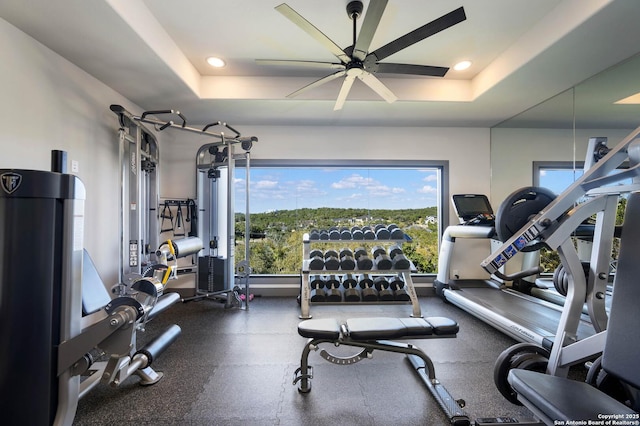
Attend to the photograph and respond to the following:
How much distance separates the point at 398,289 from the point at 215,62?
→ 3512 millimetres

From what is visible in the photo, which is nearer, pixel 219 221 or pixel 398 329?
pixel 398 329

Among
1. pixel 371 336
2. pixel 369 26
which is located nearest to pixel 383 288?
pixel 371 336

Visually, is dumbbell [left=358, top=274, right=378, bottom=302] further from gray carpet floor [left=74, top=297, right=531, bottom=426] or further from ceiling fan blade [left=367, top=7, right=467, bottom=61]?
ceiling fan blade [left=367, top=7, right=467, bottom=61]

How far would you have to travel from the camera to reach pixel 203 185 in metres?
3.86

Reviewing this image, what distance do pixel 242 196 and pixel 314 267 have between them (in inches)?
73.6

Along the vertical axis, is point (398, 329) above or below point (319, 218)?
below

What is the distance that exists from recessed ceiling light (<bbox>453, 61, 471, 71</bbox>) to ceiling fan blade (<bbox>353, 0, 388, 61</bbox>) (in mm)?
1584

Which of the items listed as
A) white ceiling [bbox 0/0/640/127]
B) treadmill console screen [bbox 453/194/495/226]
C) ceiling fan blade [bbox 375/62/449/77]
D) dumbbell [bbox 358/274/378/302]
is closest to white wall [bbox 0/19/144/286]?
white ceiling [bbox 0/0/640/127]

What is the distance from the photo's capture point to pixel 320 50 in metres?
2.64

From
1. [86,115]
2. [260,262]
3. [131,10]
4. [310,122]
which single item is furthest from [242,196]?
[131,10]

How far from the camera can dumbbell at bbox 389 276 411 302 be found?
3266 mm

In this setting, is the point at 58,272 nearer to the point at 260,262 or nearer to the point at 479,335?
the point at 260,262

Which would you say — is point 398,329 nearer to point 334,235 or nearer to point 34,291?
point 334,235

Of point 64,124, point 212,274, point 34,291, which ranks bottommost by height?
point 212,274
